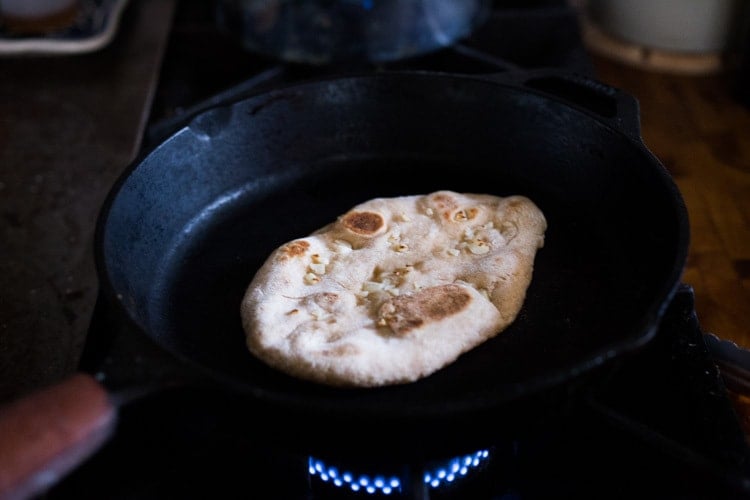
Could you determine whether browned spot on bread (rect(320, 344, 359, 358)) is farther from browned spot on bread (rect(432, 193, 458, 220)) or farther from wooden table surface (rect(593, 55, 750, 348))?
wooden table surface (rect(593, 55, 750, 348))

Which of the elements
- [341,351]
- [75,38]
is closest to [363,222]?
[341,351]

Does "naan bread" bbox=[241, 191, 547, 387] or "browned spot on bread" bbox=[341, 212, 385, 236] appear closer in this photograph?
"naan bread" bbox=[241, 191, 547, 387]

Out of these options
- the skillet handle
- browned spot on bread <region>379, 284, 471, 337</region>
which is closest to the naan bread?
browned spot on bread <region>379, 284, 471, 337</region>

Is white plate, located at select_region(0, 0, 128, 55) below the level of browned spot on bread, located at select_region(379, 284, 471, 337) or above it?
below

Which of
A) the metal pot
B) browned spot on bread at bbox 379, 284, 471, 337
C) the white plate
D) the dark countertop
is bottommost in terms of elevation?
the dark countertop

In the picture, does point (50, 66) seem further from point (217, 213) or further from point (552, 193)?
point (552, 193)

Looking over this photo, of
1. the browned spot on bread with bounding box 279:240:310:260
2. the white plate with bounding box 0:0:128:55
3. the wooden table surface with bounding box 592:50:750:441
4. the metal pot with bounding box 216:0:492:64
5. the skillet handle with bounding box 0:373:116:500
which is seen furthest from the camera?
the white plate with bounding box 0:0:128:55

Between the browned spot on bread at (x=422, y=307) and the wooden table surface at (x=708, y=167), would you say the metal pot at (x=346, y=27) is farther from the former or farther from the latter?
the browned spot on bread at (x=422, y=307)
